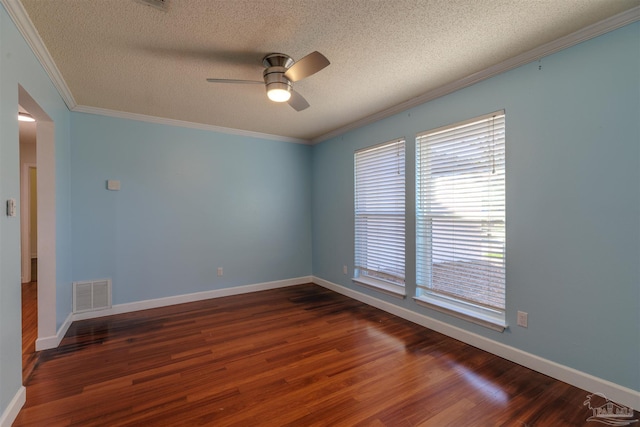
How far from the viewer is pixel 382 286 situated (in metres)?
3.72

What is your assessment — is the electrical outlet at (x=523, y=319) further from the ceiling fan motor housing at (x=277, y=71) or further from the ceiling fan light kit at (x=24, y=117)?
the ceiling fan light kit at (x=24, y=117)

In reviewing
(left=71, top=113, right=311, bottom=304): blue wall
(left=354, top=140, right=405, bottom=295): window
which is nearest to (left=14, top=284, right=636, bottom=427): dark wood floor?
(left=354, top=140, right=405, bottom=295): window

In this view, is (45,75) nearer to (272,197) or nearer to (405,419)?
(272,197)

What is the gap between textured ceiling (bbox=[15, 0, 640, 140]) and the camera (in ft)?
5.85

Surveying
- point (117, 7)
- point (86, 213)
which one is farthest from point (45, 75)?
point (86, 213)

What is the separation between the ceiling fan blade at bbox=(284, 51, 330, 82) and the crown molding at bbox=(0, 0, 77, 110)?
1.64 meters

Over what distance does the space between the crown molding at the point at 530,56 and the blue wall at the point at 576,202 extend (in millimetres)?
46

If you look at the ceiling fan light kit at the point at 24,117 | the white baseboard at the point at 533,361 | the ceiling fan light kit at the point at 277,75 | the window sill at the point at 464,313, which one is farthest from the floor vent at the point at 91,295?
the window sill at the point at 464,313

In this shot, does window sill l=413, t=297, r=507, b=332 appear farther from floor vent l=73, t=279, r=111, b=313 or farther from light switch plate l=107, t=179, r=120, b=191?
light switch plate l=107, t=179, r=120, b=191

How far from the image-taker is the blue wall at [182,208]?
3.48m

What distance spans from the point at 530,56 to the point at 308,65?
1770 mm

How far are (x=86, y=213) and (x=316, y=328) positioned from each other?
303 centimetres

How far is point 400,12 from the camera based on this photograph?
1.82 meters

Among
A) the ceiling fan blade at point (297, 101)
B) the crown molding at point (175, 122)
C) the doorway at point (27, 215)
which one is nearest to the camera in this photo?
the ceiling fan blade at point (297, 101)
